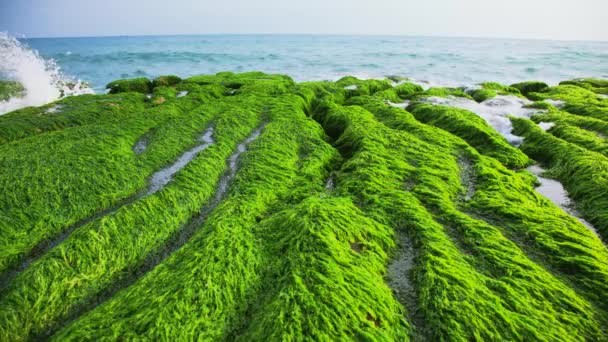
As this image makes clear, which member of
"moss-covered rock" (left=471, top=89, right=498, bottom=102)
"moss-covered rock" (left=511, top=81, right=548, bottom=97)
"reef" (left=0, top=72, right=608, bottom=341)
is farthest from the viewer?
"moss-covered rock" (left=511, top=81, right=548, bottom=97)

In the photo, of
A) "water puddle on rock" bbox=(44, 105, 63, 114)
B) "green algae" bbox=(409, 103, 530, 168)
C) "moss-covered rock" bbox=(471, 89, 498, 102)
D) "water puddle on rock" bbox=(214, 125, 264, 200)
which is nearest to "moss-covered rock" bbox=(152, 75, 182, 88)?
"water puddle on rock" bbox=(44, 105, 63, 114)

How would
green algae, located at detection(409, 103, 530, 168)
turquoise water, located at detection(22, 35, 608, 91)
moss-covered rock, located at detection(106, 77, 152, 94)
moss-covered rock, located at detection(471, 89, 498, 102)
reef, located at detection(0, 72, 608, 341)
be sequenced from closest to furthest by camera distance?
reef, located at detection(0, 72, 608, 341), green algae, located at detection(409, 103, 530, 168), moss-covered rock, located at detection(471, 89, 498, 102), moss-covered rock, located at detection(106, 77, 152, 94), turquoise water, located at detection(22, 35, 608, 91)

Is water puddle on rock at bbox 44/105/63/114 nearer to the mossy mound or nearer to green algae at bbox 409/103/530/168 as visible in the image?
the mossy mound

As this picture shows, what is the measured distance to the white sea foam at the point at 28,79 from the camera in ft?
36.4

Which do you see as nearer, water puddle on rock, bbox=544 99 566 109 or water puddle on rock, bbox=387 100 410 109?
water puddle on rock, bbox=544 99 566 109

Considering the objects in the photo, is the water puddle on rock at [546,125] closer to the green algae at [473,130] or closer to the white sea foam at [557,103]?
the green algae at [473,130]

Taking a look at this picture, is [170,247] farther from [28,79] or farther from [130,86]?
[28,79]

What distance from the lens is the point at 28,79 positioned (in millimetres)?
12414

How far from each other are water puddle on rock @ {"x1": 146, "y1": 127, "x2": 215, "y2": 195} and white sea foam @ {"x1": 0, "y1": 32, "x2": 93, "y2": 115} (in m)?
8.88

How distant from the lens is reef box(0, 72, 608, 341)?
2.41m

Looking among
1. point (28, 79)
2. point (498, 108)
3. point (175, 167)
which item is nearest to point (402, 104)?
point (498, 108)

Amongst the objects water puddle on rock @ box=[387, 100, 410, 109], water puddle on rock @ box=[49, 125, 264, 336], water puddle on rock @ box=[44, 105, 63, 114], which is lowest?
water puddle on rock @ box=[49, 125, 264, 336]

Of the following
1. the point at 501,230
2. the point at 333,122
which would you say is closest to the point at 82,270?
the point at 501,230

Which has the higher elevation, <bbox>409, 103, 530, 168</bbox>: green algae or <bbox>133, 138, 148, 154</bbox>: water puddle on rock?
<bbox>409, 103, 530, 168</bbox>: green algae
